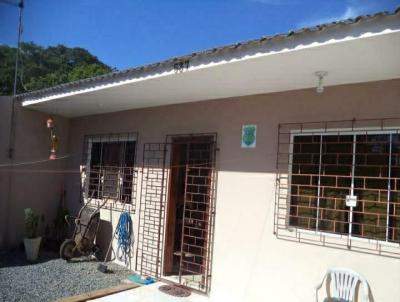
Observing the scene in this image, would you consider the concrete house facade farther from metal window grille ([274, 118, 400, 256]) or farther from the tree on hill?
the tree on hill

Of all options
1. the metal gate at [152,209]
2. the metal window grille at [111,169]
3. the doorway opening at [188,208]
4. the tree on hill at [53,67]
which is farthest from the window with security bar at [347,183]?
the tree on hill at [53,67]

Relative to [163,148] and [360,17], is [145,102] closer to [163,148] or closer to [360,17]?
[163,148]

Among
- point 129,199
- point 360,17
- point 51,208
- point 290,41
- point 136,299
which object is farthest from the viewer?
point 51,208

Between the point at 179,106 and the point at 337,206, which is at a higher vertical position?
the point at 179,106

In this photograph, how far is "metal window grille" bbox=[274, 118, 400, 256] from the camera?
4492 mm

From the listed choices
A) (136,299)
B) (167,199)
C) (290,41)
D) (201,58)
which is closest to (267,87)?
(201,58)

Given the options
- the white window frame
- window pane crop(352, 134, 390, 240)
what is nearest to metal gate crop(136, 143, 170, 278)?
the white window frame

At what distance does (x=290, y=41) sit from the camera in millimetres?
3801

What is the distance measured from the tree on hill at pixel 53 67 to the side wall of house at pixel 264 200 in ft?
29.4

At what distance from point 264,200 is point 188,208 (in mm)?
1914

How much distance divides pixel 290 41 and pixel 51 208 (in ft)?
24.2

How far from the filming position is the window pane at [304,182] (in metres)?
5.11

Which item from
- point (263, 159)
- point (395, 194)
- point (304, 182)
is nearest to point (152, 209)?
point (263, 159)

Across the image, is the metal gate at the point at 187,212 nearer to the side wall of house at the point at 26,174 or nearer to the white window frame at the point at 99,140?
the white window frame at the point at 99,140
